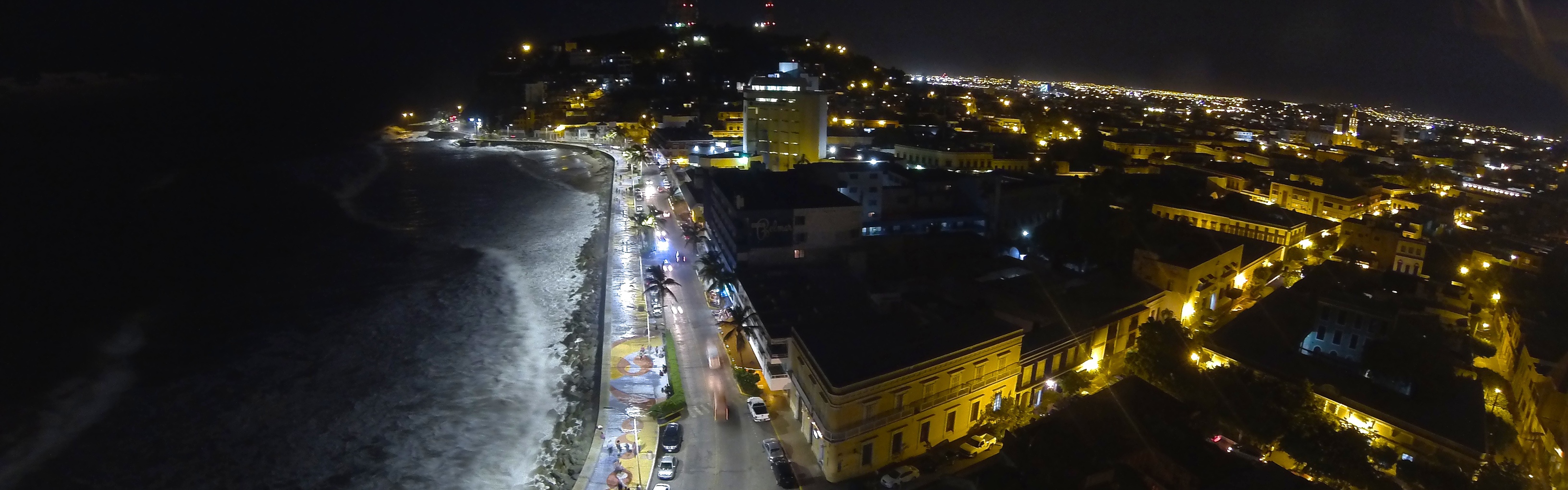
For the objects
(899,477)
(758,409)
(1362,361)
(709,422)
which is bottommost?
(709,422)

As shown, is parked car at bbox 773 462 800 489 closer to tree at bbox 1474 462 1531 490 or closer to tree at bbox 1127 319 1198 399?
tree at bbox 1127 319 1198 399

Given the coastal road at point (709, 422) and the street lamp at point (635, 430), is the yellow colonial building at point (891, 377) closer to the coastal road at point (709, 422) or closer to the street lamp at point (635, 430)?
the coastal road at point (709, 422)

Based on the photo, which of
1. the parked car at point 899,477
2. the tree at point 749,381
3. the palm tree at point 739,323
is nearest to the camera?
the parked car at point 899,477

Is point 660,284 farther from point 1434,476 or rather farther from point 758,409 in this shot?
point 1434,476

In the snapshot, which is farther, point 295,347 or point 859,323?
point 295,347

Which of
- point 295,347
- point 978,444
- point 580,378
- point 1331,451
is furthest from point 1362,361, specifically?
point 295,347

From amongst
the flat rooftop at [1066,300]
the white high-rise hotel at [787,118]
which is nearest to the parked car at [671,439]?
the flat rooftop at [1066,300]
